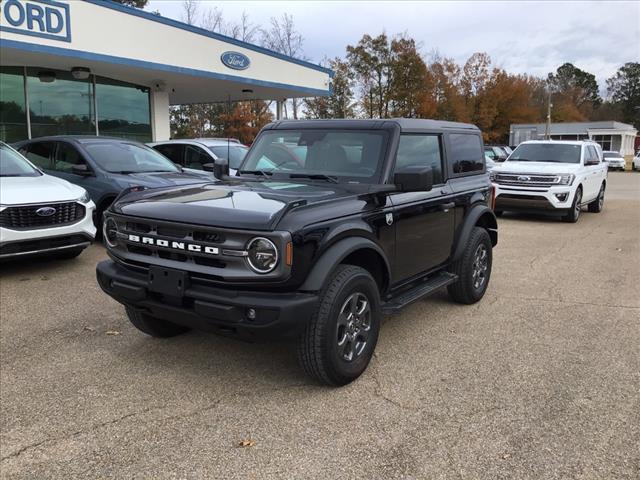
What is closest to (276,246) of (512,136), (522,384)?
(522,384)

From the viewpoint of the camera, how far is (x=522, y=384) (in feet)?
12.7

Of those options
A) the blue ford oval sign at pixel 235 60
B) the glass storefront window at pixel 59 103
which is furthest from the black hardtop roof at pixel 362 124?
the blue ford oval sign at pixel 235 60

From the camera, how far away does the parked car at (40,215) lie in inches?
248

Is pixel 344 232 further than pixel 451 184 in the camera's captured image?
No

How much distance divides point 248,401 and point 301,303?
2.75ft

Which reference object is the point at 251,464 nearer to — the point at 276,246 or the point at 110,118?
the point at 276,246

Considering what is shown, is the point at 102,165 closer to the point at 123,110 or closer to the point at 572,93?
the point at 123,110

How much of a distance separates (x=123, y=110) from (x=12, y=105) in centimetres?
341

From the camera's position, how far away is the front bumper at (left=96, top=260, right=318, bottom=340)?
10.6 ft

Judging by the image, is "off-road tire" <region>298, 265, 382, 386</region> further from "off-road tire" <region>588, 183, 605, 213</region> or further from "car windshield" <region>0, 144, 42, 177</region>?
"off-road tire" <region>588, 183, 605, 213</region>

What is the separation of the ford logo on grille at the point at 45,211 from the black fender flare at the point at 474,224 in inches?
187

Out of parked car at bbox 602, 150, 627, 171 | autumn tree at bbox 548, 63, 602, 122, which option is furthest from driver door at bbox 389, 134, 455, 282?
autumn tree at bbox 548, 63, 602, 122

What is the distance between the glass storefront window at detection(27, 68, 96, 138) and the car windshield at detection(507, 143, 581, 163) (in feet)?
38.6

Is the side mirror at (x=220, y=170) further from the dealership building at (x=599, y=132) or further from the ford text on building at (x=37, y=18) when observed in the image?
the dealership building at (x=599, y=132)
